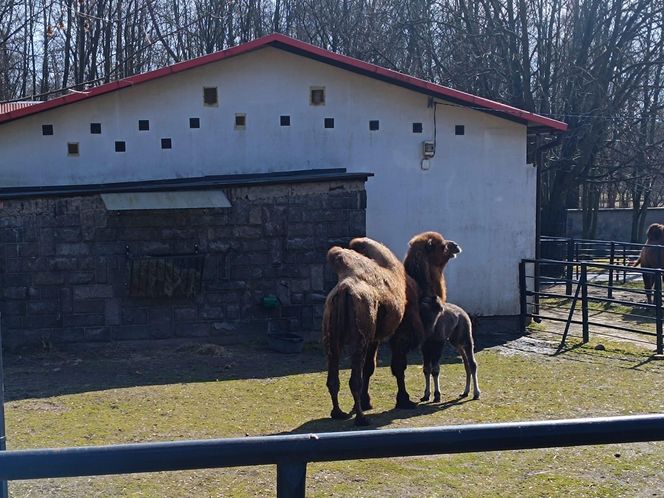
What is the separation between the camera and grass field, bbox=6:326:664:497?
638 centimetres

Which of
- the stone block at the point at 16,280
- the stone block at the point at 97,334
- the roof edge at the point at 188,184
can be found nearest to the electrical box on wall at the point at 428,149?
the roof edge at the point at 188,184

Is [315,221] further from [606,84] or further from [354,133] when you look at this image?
[606,84]

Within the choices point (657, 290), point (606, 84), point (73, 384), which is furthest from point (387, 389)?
point (606, 84)

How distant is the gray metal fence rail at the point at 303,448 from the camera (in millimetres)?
2293

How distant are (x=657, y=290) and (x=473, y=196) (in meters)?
3.77

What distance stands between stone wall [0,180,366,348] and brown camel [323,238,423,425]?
3.85 m

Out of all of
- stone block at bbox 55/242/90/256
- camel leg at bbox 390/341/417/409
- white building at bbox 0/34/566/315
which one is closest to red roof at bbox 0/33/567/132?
white building at bbox 0/34/566/315

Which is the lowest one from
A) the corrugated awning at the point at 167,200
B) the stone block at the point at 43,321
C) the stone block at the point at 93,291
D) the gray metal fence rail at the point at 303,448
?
the stone block at the point at 43,321

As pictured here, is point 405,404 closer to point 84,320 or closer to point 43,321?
point 84,320

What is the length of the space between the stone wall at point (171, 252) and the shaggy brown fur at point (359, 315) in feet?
14.4

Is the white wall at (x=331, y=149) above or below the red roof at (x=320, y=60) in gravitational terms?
below

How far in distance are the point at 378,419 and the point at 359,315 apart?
3.99ft

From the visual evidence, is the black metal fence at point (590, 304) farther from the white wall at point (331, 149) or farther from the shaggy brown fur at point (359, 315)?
the shaggy brown fur at point (359, 315)

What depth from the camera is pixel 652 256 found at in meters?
19.7
